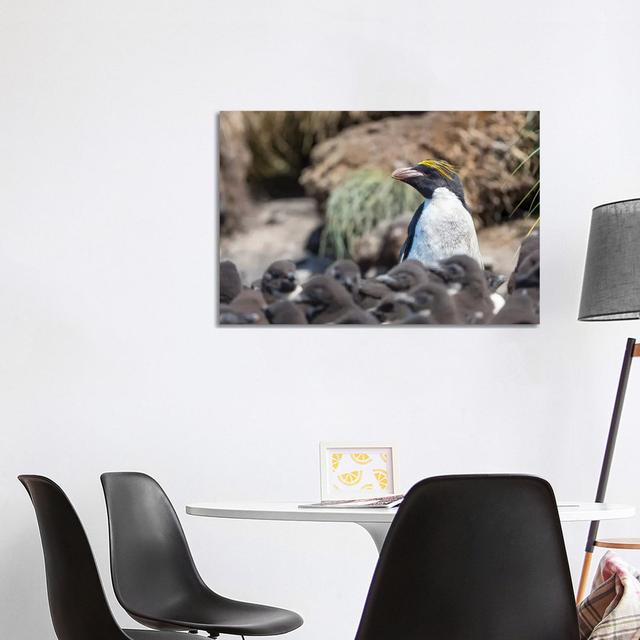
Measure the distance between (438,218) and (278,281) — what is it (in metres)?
0.61

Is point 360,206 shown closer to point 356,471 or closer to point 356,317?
point 356,317

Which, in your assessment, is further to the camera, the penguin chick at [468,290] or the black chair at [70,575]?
the penguin chick at [468,290]

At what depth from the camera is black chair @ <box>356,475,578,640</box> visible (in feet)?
5.24

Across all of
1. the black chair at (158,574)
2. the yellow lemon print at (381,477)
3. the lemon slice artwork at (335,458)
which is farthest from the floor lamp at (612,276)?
the black chair at (158,574)

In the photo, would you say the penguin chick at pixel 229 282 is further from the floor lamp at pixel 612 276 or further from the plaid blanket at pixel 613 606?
the plaid blanket at pixel 613 606

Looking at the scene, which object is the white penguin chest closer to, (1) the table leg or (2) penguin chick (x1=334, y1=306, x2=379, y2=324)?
(2) penguin chick (x1=334, y1=306, x2=379, y2=324)

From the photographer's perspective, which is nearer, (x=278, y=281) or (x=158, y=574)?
(x=158, y=574)

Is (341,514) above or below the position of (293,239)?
below

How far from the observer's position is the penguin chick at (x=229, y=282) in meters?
3.25

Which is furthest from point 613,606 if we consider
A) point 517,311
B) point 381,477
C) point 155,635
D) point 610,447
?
point 517,311

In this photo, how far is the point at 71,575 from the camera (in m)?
1.99

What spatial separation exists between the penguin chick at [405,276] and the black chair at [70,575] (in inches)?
61.8

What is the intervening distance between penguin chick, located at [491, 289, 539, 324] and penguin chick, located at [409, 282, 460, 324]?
0.15 metres

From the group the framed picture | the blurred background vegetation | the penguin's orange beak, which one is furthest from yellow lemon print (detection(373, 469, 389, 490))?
the penguin's orange beak
